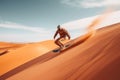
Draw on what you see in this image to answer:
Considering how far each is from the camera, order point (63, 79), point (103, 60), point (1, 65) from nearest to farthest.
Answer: point (103, 60), point (63, 79), point (1, 65)

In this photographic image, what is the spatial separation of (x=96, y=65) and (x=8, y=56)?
41.9ft

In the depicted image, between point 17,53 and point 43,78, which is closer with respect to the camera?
point 43,78

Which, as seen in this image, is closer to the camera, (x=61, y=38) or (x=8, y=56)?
(x=61, y=38)

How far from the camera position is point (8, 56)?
57.6ft

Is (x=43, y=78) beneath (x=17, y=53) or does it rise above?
beneath

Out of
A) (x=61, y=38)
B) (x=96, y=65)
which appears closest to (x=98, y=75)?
(x=96, y=65)

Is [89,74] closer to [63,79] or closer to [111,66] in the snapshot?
[111,66]

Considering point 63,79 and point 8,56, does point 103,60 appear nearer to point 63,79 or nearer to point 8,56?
point 63,79

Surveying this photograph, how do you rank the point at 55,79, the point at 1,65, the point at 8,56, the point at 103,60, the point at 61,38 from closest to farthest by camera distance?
the point at 103,60, the point at 55,79, the point at 61,38, the point at 1,65, the point at 8,56

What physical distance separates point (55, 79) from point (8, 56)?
11.4 metres

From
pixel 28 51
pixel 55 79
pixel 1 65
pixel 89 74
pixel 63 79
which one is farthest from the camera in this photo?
pixel 28 51

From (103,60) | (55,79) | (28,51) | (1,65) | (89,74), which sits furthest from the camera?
(28,51)

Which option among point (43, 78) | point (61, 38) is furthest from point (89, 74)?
point (61, 38)

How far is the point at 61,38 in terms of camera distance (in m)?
13.3
